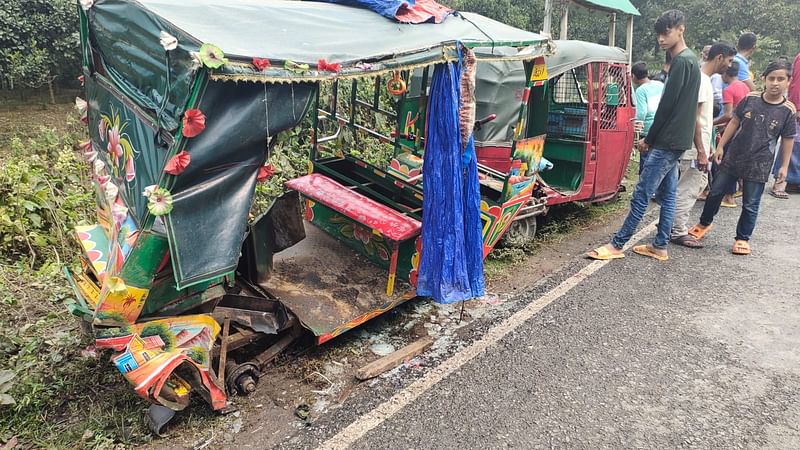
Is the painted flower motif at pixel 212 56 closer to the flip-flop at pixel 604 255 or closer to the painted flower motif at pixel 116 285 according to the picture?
the painted flower motif at pixel 116 285

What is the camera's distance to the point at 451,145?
3.45m

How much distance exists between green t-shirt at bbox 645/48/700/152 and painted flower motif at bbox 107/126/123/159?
4.54 meters

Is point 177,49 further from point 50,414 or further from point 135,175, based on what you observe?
point 50,414

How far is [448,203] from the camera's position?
3.53 m

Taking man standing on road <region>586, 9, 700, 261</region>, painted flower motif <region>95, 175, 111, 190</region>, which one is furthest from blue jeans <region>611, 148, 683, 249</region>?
painted flower motif <region>95, 175, 111, 190</region>

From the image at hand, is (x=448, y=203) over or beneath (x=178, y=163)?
beneath

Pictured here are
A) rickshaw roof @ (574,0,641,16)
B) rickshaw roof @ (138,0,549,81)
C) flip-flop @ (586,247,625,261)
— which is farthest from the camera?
rickshaw roof @ (574,0,641,16)

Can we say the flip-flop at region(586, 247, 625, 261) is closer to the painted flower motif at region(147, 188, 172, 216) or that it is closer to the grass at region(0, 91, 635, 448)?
the grass at region(0, 91, 635, 448)

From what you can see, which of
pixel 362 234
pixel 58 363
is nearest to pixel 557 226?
pixel 362 234

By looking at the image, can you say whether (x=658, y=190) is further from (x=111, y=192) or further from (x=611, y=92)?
(x=111, y=192)

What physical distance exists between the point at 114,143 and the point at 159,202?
97cm

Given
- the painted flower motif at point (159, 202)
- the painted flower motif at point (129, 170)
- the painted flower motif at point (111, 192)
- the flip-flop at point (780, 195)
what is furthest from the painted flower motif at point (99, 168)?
the flip-flop at point (780, 195)

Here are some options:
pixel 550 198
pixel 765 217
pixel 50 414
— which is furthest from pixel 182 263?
pixel 765 217

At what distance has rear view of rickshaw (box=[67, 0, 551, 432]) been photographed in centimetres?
250
